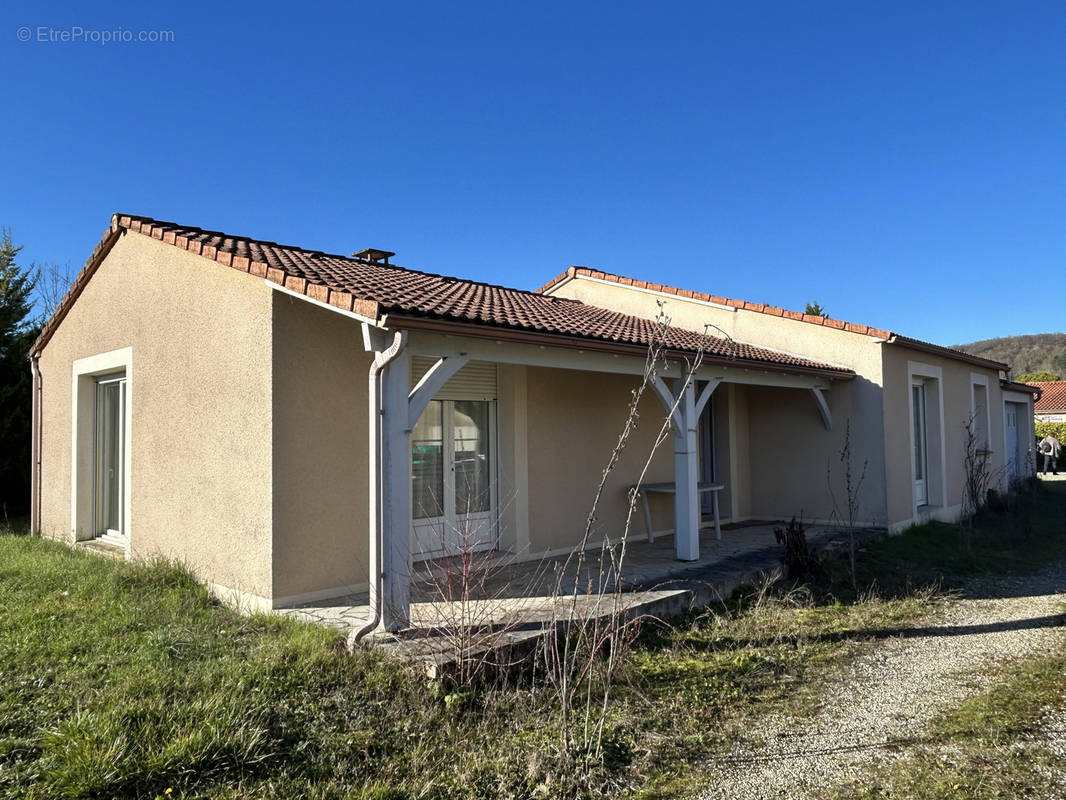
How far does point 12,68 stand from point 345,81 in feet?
13.8

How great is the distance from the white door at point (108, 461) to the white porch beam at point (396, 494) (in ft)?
19.0

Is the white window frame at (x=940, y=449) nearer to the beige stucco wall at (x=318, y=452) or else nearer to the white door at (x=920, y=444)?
the white door at (x=920, y=444)

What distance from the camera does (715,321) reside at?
1209 cm

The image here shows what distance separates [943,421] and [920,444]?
68 centimetres

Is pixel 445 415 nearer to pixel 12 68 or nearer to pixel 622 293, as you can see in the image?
pixel 622 293

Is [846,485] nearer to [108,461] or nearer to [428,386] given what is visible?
[428,386]

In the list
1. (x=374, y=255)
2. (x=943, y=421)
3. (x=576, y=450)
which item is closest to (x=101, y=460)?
(x=374, y=255)

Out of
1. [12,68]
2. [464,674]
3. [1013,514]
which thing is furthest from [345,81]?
[1013,514]

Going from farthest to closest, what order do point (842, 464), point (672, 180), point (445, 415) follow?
point (672, 180), point (842, 464), point (445, 415)

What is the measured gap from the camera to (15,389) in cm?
1252

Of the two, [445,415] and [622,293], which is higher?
[622,293]

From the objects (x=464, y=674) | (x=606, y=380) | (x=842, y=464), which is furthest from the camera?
(x=842, y=464)

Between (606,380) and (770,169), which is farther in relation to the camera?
(770,169)

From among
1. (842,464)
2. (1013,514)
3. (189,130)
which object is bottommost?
(1013,514)
